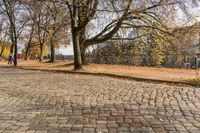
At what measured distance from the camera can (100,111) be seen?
8508 millimetres

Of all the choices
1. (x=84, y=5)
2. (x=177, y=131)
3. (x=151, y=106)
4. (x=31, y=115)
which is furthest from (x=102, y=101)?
(x=84, y=5)

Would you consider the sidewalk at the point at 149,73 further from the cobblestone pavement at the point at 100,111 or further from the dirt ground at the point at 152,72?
the cobblestone pavement at the point at 100,111

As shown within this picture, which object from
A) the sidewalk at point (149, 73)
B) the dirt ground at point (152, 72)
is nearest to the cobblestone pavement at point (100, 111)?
the sidewalk at point (149, 73)

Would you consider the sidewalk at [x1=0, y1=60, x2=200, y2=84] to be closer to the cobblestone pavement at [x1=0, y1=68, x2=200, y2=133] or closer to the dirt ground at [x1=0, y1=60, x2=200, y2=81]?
the dirt ground at [x1=0, y1=60, x2=200, y2=81]

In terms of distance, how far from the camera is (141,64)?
3578 cm

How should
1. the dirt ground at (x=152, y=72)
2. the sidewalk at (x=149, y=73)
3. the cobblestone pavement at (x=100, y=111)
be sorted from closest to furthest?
the cobblestone pavement at (x=100, y=111) < the sidewalk at (x=149, y=73) < the dirt ground at (x=152, y=72)

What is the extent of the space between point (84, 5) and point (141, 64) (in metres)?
13.9

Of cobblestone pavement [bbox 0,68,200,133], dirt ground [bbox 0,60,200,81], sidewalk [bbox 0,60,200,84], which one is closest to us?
cobblestone pavement [bbox 0,68,200,133]

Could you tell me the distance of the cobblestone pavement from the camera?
22.8 feet

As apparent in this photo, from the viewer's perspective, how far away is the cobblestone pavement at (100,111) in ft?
22.8

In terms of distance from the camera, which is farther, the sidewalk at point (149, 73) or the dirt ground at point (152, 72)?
the dirt ground at point (152, 72)

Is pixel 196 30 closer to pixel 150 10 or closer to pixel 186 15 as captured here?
pixel 186 15

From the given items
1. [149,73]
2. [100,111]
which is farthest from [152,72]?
[100,111]

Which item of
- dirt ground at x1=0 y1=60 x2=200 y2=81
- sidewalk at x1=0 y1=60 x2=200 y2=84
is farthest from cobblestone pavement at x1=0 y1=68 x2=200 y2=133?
dirt ground at x1=0 y1=60 x2=200 y2=81
